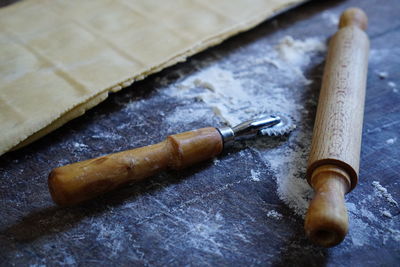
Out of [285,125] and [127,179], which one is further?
[285,125]

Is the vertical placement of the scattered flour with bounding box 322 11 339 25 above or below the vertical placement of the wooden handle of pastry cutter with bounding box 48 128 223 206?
above

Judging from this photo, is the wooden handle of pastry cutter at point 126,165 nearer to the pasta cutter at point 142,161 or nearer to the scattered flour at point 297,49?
the pasta cutter at point 142,161

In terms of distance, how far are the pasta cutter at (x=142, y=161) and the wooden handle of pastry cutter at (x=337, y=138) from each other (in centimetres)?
14

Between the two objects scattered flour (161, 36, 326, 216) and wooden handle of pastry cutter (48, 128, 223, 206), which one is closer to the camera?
wooden handle of pastry cutter (48, 128, 223, 206)

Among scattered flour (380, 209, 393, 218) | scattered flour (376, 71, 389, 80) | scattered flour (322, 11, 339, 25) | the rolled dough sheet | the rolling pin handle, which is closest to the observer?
the rolling pin handle

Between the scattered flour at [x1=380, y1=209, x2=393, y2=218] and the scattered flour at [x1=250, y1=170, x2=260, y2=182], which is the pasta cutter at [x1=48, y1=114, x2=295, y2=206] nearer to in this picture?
the scattered flour at [x1=250, y1=170, x2=260, y2=182]

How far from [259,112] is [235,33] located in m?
0.32

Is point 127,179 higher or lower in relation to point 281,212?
lower

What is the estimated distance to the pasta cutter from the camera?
762 millimetres

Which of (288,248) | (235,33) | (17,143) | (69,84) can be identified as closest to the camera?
(288,248)

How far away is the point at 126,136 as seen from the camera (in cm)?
98

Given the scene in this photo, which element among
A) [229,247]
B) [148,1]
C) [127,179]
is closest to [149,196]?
[127,179]

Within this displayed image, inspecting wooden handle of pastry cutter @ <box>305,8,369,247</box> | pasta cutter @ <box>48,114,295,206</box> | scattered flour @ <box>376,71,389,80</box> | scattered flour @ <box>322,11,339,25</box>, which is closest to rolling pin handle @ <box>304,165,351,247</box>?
wooden handle of pastry cutter @ <box>305,8,369,247</box>

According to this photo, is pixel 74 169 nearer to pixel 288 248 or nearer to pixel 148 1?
pixel 288 248
